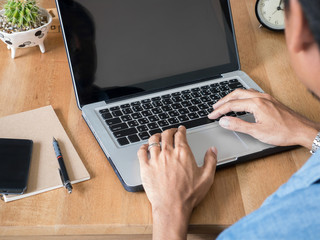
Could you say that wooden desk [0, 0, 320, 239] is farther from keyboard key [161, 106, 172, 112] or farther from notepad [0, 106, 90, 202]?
keyboard key [161, 106, 172, 112]

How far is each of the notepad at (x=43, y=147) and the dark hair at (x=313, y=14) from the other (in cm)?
57

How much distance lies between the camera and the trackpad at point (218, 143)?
936 millimetres

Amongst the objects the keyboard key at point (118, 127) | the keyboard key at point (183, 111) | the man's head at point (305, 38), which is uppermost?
the man's head at point (305, 38)

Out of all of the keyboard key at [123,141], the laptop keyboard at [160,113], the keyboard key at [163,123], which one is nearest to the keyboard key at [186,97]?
the laptop keyboard at [160,113]

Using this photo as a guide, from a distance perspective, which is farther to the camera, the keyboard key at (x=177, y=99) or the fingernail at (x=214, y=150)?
the keyboard key at (x=177, y=99)

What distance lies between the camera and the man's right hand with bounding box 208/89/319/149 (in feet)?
3.15

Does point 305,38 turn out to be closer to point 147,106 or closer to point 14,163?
point 147,106

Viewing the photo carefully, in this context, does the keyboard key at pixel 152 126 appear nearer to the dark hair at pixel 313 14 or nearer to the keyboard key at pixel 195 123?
the keyboard key at pixel 195 123

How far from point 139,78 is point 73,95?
0.63 feet

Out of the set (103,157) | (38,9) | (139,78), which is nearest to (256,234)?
(103,157)

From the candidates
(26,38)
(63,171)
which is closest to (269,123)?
(63,171)

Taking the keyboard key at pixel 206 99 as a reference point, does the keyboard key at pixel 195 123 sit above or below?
below

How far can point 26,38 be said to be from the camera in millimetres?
1212

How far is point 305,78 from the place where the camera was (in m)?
0.63
